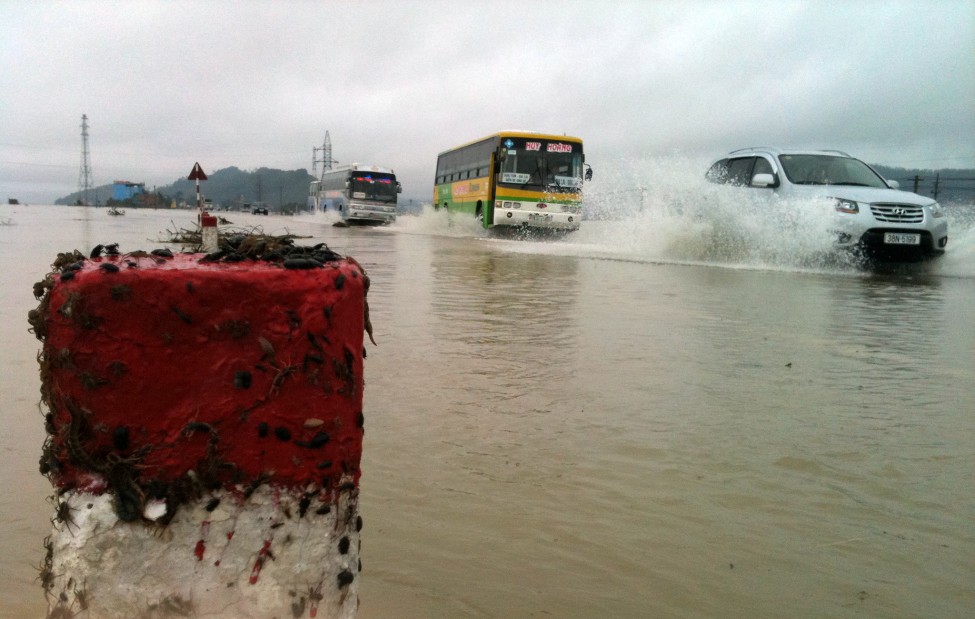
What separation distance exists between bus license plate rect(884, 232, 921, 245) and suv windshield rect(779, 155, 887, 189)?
3.44 feet

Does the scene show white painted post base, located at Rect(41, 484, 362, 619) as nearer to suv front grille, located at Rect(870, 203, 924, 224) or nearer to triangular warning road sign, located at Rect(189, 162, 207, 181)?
triangular warning road sign, located at Rect(189, 162, 207, 181)

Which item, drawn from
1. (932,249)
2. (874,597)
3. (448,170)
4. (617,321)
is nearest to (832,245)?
(932,249)

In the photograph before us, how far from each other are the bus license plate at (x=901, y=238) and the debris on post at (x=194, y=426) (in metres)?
12.1

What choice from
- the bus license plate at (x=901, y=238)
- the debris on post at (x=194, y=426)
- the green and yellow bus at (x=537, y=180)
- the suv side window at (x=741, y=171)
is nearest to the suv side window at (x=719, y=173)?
the suv side window at (x=741, y=171)

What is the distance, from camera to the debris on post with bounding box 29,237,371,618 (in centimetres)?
151

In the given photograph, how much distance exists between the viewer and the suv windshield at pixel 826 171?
40.9 feet

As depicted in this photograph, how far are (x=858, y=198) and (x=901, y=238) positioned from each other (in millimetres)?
919

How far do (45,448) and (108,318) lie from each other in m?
0.35

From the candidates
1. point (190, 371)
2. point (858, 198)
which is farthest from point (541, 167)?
point (190, 371)

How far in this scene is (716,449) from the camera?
3.58m

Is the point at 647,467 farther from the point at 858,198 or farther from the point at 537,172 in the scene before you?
the point at 537,172

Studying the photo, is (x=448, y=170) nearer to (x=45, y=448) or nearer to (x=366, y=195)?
(x=366, y=195)

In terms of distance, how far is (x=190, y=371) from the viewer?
60.8 inches

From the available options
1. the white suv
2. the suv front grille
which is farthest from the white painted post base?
the suv front grille
